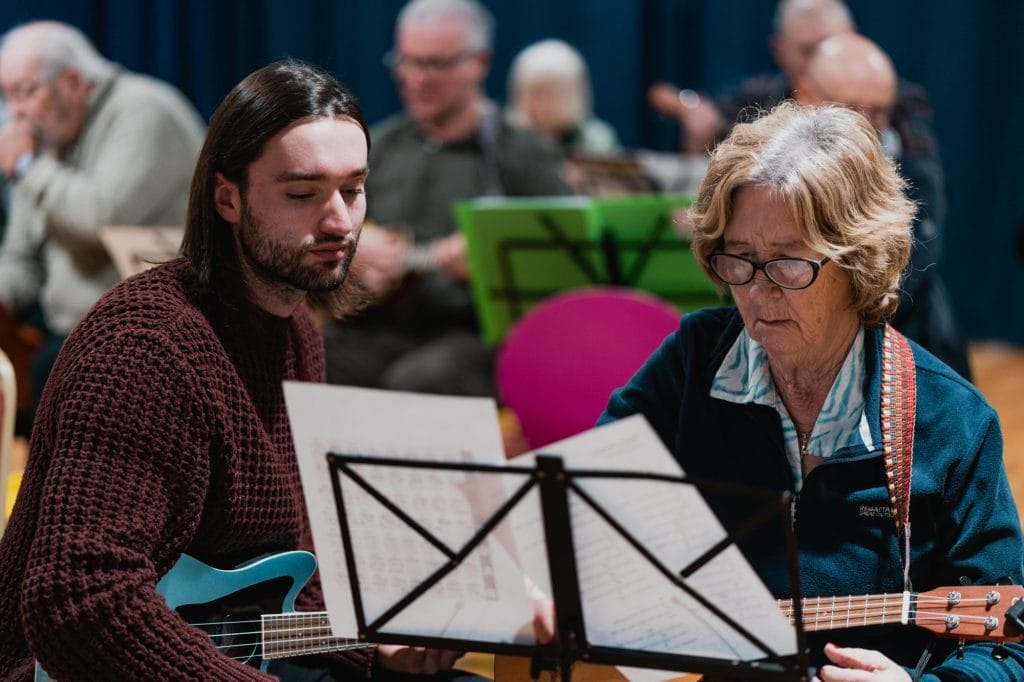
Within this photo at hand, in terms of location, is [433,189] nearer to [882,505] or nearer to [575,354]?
[575,354]

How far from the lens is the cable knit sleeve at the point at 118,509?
141 cm

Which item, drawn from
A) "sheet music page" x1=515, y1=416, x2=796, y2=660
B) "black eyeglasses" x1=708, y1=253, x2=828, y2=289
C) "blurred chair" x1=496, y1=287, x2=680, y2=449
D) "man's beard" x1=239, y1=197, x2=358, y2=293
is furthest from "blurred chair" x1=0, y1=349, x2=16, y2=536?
"blurred chair" x1=496, y1=287, x2=680, y2=449

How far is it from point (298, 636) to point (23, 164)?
8.29 ft

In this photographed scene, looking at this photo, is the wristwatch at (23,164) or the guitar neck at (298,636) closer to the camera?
the guitar neck at (298,636)

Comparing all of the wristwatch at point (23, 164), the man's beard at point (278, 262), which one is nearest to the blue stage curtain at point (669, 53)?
the wristwatch at point (23, 164)

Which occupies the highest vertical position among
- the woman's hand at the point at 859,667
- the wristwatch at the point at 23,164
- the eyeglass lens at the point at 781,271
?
the eyeglass lens at the point at 781,271

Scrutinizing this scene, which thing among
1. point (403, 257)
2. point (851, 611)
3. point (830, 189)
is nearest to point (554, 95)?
point (403, 257)

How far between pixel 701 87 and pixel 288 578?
565 centimetres

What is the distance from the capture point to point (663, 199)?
346cm

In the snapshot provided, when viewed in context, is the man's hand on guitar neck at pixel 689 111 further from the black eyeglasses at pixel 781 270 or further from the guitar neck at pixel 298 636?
the guitar neck at pixel 298 636

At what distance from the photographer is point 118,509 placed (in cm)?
144

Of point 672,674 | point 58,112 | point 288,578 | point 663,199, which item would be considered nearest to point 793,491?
point 672,674

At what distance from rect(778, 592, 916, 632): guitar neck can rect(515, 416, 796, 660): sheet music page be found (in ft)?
0.77

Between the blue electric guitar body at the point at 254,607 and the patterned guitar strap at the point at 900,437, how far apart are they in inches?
27.3
